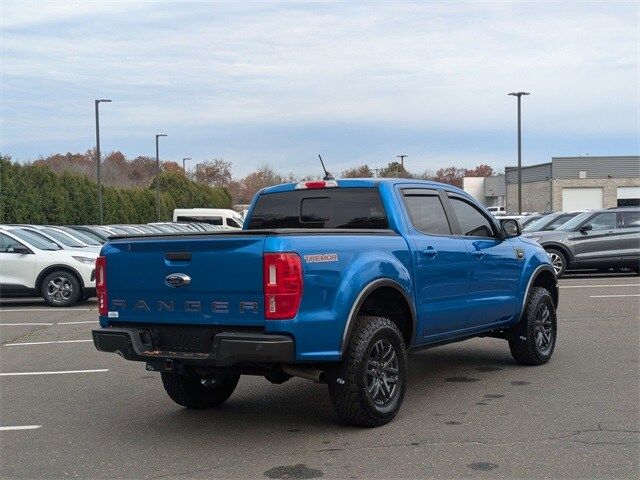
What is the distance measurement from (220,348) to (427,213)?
8.58 ft

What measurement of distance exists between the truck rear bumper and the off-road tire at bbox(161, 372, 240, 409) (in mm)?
823

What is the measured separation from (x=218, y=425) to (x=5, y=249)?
11.2 m

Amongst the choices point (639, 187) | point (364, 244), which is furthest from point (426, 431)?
point (639, 187)

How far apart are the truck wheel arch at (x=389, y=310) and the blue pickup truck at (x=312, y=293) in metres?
0.01

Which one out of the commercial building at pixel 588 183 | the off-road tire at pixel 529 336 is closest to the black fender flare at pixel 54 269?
the off-road tire at pixel 529 336

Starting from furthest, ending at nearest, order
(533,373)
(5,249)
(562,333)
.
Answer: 1. (5,249)
2. (562,333)
3. (533,373)

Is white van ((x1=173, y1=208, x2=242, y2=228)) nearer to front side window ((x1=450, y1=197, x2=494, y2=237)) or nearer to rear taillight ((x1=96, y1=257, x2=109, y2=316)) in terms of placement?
front side window ((x1=450, y1=197, x2=494, y2=237))

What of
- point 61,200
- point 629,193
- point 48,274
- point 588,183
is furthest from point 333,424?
Answer: point 629,193

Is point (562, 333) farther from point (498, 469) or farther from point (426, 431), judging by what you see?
point (498, 469)

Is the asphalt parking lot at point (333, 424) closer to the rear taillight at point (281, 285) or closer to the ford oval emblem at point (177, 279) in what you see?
the rear taillight at point (281, 285)

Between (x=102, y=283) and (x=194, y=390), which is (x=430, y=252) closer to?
(x=194, y=390)

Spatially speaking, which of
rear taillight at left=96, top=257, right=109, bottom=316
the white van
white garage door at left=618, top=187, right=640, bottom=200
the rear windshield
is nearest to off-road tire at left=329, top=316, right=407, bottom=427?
the rear windshield

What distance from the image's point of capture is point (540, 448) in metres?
5.86

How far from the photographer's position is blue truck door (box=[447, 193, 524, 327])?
7.91m
